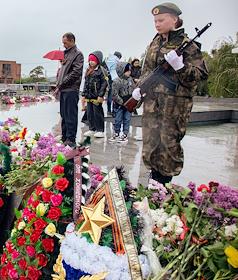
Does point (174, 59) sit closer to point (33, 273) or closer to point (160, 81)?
point (160, 81)

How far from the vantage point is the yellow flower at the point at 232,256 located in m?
1.46

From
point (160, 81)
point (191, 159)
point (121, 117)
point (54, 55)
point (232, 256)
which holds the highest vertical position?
point (54, 55)

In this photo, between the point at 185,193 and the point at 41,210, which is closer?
the point at 185,193

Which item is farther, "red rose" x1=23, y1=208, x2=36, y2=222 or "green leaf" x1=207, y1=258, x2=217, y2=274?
"red rose" x1=23, y1=208, x2=36, y2=222

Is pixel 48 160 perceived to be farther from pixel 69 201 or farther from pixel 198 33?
pixel 198 33

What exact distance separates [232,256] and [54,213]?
93cm

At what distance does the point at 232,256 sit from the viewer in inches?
57.7

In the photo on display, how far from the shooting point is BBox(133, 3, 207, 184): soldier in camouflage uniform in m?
3.13

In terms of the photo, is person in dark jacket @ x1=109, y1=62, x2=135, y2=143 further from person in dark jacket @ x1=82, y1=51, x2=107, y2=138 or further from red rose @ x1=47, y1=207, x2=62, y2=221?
red rose @ x1=47, y1=207, x2=62, y2=221

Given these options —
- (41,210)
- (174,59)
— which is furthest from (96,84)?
(41,210)

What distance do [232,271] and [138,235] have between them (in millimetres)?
425

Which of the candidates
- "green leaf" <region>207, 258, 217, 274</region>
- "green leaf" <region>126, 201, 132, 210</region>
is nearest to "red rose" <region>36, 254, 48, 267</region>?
"green leaf" <region>126, 201, 132, 210</region>

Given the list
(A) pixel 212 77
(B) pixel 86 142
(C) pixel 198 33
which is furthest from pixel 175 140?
(A) pixel 212 77

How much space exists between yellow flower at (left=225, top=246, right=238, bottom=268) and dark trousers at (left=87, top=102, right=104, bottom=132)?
574 cm
